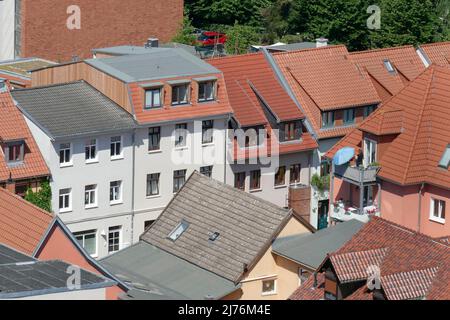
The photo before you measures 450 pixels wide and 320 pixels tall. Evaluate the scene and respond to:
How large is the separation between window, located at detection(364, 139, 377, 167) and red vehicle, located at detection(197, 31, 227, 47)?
35.0 meters

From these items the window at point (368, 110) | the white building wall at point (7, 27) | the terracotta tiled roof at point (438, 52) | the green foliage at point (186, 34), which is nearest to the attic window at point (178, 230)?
the window at point (368, 110)

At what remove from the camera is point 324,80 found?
266 ft

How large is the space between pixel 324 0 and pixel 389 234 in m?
57.8

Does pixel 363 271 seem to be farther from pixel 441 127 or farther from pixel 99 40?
pixel 99 40

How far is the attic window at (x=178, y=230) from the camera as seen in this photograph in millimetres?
63125

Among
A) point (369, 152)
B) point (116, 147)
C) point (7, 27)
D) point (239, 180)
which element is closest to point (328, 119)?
point (239, 180)

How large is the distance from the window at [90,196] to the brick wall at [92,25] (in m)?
34.4

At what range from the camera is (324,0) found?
10512 cm

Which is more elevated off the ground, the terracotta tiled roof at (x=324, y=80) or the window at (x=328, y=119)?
the terracotta tiled roof at (x=324, y=80)

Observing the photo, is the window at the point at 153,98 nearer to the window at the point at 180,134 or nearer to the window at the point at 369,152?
the window at the point at 180,134

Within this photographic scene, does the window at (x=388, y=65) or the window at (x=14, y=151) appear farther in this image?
the window at (x=388, y=65)

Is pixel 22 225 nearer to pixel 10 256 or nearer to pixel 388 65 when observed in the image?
pixel 10 256

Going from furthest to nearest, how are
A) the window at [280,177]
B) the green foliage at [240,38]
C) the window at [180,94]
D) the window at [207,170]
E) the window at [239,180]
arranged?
the green foliage at [240,38] < the window at [280,177] < the window at [239,180] < the window at [207,170] < the window at [180,94]
